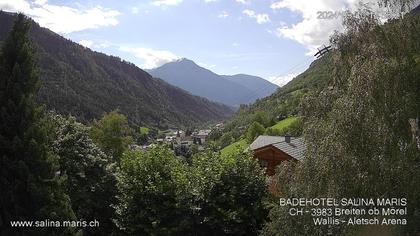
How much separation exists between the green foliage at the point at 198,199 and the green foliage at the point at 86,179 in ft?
9.57

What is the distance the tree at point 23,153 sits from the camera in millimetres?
15008

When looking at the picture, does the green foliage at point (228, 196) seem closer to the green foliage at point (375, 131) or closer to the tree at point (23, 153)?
the tree at point (23, 153)

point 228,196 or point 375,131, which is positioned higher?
point 375,131

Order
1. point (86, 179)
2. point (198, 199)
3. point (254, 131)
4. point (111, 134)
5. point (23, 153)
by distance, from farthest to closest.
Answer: point (254, 131), point (111, 134), point (86, 179), point (198, 199), point (23, 153)

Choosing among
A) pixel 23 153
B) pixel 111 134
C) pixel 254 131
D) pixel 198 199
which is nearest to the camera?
pixel 23 153

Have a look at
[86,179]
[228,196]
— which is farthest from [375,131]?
[86,179]

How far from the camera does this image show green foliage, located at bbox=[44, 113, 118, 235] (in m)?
23.6

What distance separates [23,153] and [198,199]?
8527 millimetres

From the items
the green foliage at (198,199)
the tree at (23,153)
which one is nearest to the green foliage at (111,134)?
the green foliage at (198,199)

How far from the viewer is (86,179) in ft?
81.0

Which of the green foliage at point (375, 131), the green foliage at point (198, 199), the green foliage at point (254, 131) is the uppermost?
the green foliage at point (254, 131)

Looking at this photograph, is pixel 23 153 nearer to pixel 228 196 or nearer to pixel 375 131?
pixel 228 196

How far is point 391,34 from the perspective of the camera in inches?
453

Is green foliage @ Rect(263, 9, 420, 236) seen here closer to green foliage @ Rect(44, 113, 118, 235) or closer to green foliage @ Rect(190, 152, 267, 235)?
green foliage @ Rect(190, 152, 267, 235)
